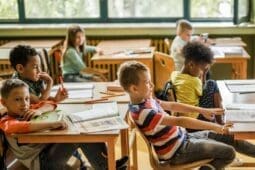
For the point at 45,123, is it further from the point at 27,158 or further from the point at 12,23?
the point at 12,23

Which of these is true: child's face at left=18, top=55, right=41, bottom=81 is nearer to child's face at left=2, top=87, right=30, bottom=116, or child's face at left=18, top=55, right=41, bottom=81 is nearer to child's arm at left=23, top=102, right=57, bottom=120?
child's arm at left=23, top=102, right=57, bottom=120

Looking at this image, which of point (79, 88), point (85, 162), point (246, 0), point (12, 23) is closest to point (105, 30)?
point (12, 23)

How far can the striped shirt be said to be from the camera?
2.62 meters

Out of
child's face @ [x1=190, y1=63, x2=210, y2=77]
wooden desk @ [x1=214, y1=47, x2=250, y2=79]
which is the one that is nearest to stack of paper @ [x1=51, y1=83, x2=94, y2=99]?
child's face @ [x1=190, y1=63, x2=210, y2=77]

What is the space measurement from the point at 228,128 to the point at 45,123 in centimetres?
91

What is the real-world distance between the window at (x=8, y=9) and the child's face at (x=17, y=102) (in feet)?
12.2

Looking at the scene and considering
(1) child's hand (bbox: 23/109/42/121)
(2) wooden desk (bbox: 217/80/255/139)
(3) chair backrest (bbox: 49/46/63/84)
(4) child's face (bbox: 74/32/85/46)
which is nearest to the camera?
(1) child's hand (bbox: 23/109/42/121)

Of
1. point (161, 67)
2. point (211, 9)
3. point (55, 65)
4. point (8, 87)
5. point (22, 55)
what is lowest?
point (55, 65)

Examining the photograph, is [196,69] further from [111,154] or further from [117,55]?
[117,55]

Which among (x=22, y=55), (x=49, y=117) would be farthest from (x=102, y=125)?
(x=22, y=55)

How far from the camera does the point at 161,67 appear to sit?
4.77 metres

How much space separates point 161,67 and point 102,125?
7.43 feet

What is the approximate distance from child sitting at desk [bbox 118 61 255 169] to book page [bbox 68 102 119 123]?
15 centimetres

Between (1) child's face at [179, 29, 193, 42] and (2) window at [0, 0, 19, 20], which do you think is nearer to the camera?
(1) child's face at [179, 29, 193, 42]
